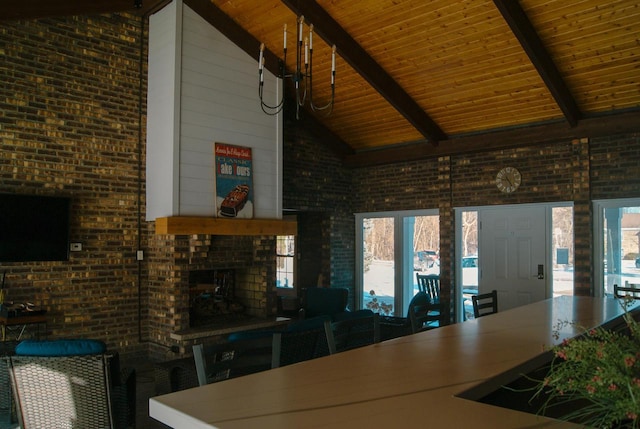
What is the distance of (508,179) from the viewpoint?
7621 millimetres

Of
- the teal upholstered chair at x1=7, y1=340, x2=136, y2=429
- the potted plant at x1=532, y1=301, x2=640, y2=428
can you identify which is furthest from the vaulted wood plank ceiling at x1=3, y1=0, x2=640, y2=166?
the potted plant at x1=532, y1=301, x2=640, y2=428

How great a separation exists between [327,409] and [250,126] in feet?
18.3

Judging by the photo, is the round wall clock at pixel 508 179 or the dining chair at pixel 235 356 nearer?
the dining chair at pixel 235 356

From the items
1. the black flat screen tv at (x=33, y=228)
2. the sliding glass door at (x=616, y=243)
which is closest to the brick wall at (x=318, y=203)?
the black flat screen tv at (x=33, y=228)

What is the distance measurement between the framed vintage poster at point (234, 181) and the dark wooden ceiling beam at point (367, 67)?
5.84 feet

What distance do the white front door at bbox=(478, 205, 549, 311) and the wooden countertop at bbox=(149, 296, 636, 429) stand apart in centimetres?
483

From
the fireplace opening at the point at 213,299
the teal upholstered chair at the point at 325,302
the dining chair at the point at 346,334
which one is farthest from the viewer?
the teal upholstered chair at the point at 325,302

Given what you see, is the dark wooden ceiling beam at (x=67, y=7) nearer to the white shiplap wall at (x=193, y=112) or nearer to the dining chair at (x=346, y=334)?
the white shiplap wall at (x=193, y=112)

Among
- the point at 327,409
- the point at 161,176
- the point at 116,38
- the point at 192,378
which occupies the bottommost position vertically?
the point at 192,378

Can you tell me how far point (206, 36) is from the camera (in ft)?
21.2

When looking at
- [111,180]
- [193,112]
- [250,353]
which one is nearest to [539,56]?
[193,112]

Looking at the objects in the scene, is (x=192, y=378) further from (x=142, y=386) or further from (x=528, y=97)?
(x=528, y=97)

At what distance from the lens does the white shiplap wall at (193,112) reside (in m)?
6.06

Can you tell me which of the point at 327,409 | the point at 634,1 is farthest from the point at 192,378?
the point at 634,1
